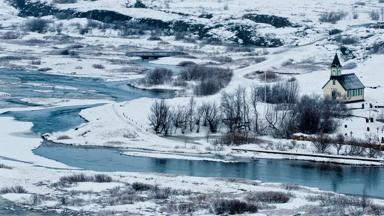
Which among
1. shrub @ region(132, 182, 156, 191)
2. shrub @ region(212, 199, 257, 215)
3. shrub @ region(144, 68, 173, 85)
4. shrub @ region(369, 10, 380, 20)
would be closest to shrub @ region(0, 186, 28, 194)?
shrub @ region(132, 182, 156, 191)

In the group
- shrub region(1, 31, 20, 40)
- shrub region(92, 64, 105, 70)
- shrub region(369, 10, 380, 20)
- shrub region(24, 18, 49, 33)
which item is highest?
shrub region(369, 10, 380, 20)

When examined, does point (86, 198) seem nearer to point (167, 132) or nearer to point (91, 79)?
point (167, 132)

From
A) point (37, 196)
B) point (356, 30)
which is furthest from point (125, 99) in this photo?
point (356, 30)

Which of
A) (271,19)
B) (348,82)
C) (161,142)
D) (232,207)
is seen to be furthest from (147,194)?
(271,19)

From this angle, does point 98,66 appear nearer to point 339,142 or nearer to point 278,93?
point 278,93

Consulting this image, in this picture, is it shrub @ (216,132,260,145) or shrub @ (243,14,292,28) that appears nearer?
shrub @ (216,132,260,145)

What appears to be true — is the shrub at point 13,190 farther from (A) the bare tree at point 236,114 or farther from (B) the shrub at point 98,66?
(B) the shrub at point 98,66

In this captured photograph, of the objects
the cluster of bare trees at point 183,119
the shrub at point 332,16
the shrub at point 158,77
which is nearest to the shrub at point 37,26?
the shrub at point 332,16

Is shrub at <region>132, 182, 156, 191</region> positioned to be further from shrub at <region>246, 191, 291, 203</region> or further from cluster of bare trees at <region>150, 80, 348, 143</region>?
cluster of bare trees at <region>150, 80, 348, 143</region>
